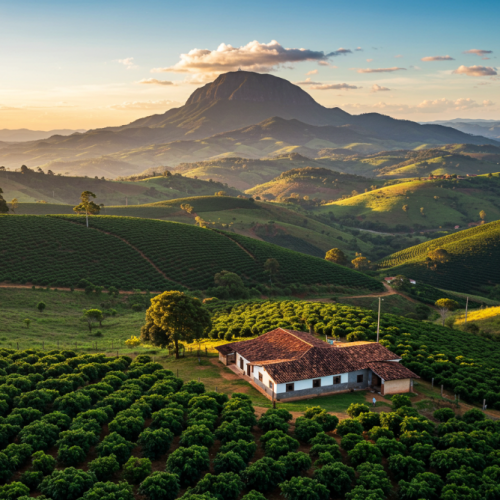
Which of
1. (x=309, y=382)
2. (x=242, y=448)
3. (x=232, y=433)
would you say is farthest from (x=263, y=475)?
(x=309, y=382)

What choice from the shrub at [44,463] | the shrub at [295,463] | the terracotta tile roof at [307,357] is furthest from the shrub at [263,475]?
→ the terracotta tile roof at [307,357]

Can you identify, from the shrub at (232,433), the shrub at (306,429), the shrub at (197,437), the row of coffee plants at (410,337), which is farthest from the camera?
the row of coffee plants at (410,337)

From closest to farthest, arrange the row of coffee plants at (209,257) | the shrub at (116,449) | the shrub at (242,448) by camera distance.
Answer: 1. the shrub at (116,449)
2. the shrub at (242,448)
3. the row of coffee plants at (209,257)

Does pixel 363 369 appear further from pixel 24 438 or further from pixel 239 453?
pixel 24 438

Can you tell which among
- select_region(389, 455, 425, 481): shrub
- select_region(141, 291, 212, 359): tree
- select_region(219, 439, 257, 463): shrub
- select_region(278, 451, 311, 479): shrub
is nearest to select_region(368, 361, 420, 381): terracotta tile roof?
select_region(389, 455, 425, 481): shrub

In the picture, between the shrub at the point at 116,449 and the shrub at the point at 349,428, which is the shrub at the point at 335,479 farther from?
the shrub at the point at 116,449

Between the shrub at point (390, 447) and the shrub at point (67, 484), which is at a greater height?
the shrub at point (67, 484)

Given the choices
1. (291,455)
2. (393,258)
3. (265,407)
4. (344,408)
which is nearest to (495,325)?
(344,408)
